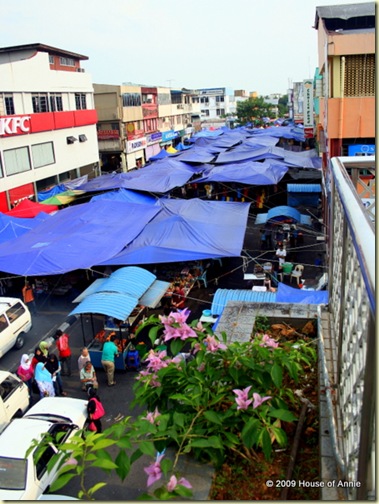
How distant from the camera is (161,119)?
1927 inches

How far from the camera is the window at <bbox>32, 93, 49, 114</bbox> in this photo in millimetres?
25375

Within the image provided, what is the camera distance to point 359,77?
1428 centimetres

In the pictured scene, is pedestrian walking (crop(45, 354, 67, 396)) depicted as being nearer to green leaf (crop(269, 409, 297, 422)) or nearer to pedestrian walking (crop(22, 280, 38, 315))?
pedestrian walking (crop(22, 280, 38, 315))

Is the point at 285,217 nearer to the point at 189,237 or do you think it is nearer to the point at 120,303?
the point at 189,237

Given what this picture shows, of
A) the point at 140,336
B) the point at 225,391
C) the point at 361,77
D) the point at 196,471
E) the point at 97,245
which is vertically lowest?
the point at 140,336

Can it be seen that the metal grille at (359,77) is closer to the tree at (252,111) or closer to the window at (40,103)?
the window at (40,103)

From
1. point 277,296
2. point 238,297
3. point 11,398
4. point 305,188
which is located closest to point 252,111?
point 305,188

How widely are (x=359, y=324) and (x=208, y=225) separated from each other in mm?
11898

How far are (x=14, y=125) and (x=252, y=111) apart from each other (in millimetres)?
51393

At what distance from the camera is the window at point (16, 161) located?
2261 centimetres

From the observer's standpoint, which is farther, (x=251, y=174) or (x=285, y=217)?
(x=251, y=174)

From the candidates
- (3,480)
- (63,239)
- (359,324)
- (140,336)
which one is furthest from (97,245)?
(359,324)

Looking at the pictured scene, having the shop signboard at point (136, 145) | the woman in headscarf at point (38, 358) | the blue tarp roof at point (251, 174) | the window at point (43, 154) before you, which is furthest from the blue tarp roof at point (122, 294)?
the shop signboard at point (136, 145)

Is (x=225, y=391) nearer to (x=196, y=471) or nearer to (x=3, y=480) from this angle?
(x=196, y=471)
